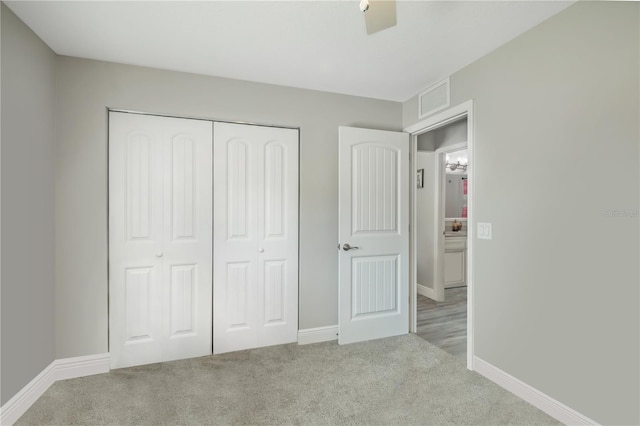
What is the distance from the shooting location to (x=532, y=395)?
2062 millimetres

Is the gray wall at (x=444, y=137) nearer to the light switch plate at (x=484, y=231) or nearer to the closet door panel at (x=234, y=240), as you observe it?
the light switch plate at (x=484, y=231)

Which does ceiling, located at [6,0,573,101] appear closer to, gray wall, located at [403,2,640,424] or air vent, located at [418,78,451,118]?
air vent, located at [418,78,451,118]

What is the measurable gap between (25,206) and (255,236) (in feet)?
5.22

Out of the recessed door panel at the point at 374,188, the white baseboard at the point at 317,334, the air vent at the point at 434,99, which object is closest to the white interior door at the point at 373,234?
the recessed door panel at the point at 374,188

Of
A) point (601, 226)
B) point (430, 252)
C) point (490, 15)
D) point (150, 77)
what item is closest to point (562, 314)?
point (601, 226)

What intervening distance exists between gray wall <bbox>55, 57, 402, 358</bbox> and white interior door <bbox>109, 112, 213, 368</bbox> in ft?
0.32

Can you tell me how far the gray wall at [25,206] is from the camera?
1.86m

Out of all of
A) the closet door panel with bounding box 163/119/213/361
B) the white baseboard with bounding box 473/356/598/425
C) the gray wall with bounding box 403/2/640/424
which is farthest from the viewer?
the closet door panel with bounding box 163/119/213/361

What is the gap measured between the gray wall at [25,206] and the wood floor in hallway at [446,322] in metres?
3.17

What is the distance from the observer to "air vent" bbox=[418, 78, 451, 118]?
2777 millimetres

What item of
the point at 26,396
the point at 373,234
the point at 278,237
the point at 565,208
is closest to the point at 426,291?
the point at 373,234

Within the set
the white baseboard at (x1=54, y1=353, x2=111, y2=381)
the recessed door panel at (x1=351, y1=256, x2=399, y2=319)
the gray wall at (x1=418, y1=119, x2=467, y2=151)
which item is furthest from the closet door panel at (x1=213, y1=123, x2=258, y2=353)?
the gray wall at (x1=418, y1=119, x2=467, y2=151)

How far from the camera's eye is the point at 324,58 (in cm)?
245

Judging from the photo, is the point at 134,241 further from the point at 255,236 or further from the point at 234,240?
the point at 255,236
